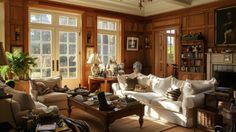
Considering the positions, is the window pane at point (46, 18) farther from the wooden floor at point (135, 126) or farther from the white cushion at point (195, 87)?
the white cushion at point (195, 87)

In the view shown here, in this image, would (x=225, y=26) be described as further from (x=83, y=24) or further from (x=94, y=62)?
(x=83, y=24)

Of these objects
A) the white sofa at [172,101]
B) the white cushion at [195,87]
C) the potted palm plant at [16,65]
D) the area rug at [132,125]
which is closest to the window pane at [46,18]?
the potted palm plant at [16,65]

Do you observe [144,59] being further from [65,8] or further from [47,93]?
[47,93]

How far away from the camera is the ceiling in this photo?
662cm

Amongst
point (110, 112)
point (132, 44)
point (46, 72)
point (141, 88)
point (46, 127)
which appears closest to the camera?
point (46, 127)

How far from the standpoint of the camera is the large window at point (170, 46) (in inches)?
300

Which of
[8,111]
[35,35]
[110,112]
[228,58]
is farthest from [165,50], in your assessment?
[8,111]

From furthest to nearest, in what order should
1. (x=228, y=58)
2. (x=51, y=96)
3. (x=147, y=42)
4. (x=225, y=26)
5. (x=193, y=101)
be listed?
1. (x=147, y=42)
2. (x=225, y=26)
3. (x=228, y=58)
4. (x=51, y=96)
5. (x=193, y=101)

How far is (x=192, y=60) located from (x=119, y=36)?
2899 millimetres

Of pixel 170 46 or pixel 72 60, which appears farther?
pixel 170 46

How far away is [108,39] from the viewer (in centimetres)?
782

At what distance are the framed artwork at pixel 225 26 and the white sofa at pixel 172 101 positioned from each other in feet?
6.61

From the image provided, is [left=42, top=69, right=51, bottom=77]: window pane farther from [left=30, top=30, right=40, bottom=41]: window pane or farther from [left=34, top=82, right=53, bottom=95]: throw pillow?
[left=34, top=82, right=53, bottom=95]: throw pillow

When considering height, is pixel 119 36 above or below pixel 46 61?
above
